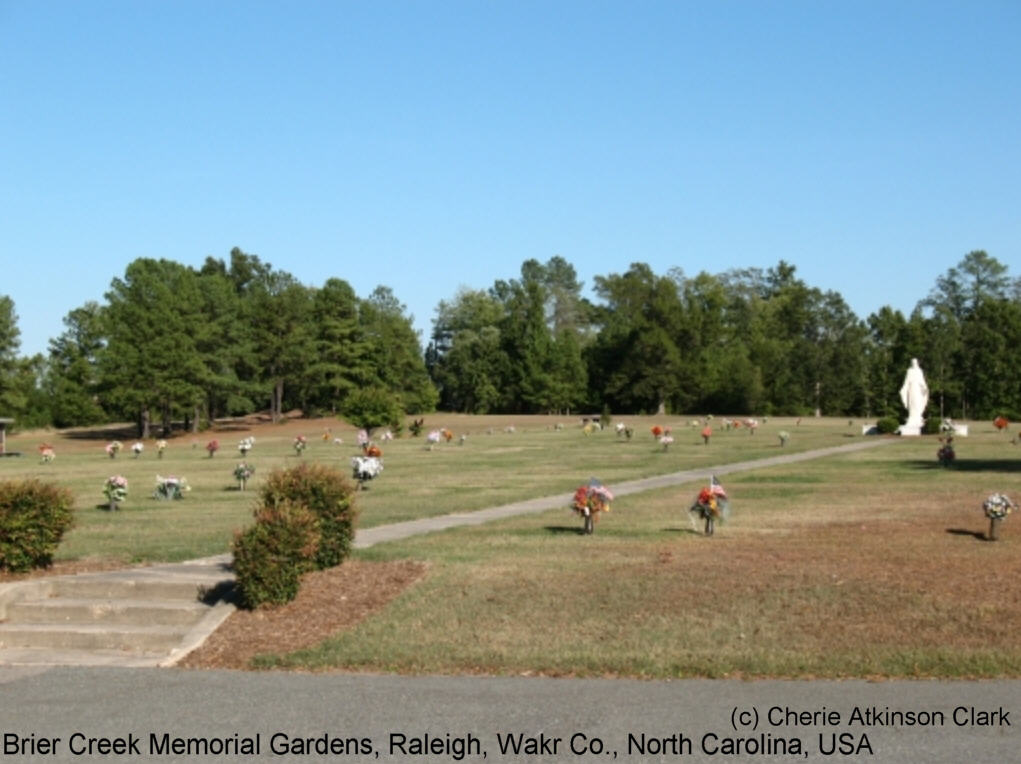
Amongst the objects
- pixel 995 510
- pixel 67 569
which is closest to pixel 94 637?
pixel 67 569

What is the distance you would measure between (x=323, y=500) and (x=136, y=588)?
211 centimetres

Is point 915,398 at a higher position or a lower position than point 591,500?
higher

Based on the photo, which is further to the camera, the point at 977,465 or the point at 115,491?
the point at 977,465

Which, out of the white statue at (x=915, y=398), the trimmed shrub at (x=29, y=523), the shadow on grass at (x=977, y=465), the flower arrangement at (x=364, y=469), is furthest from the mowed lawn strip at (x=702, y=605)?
the white statue at (x=915, y=398)

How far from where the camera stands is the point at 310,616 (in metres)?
11.0

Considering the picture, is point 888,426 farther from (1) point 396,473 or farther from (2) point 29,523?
(2) point 29,523

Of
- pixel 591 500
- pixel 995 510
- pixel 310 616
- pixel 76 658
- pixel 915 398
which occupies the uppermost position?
pixel 915 398

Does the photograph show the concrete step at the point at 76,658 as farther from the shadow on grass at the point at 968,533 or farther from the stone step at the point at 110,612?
the shadow on grass at the point at 968,533

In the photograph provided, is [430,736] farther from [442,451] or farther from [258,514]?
[442,451]

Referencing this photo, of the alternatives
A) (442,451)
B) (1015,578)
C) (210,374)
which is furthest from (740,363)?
(1015,578)

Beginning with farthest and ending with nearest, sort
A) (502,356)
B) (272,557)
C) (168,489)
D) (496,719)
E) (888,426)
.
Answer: (502,356), (888,426), (168,489), (272,557), (496,719)

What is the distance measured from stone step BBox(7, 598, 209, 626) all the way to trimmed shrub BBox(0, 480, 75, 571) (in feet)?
4.85

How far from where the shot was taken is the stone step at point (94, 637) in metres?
10.6

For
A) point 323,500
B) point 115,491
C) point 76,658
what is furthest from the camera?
point 115,491
